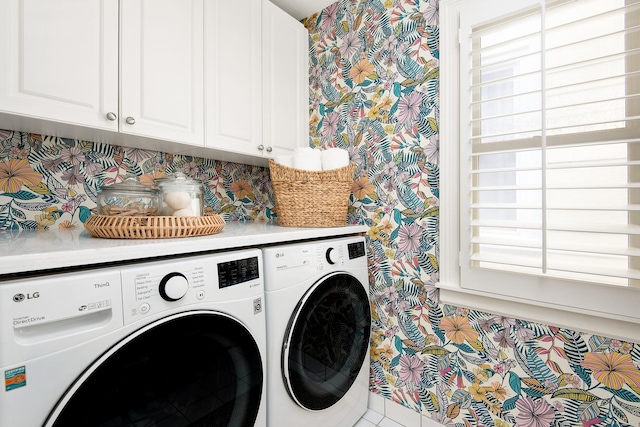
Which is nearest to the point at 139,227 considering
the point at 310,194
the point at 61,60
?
the point at 61,60

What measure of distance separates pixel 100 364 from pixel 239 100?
4.07 feet

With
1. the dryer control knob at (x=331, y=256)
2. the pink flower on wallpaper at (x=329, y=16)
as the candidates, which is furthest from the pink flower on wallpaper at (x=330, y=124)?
the dryer control knob at (x=331, y=256)

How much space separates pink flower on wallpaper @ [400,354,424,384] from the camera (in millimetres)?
1537

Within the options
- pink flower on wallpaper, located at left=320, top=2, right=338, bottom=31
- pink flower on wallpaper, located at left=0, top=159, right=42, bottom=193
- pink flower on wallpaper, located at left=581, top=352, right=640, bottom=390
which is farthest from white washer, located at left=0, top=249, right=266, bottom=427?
pink flower on wallpaper, located at left=320, top=2, right=338, bottom=31

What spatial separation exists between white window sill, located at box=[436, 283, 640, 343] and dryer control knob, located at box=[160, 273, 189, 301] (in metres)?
1.11

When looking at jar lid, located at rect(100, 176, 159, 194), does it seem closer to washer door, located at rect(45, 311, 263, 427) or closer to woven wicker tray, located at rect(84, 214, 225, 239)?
woven wicker tray, located at rect(84, 214, 225, 239)

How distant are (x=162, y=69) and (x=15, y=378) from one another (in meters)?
1.11

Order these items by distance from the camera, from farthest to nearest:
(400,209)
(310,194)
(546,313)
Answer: (400,209), (310,194), (546,313)

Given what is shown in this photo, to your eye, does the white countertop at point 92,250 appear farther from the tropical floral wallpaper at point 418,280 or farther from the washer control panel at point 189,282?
the tropical floral wallpaper at point 418,280

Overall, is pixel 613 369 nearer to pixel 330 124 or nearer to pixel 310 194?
pixel 310 194

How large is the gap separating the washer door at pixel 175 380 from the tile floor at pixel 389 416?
0.82m

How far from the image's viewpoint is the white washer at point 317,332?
1.15m

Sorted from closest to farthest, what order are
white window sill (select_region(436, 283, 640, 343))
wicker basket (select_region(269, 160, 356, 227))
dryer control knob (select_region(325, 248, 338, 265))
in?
white window sill (select_region(436, 283, 640, 343)) → dryer control knob (select_region(325, 248, 338, 265)) → wicker basket (select_region(269, 160, 356, 227))

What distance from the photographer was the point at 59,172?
4.27 feet
